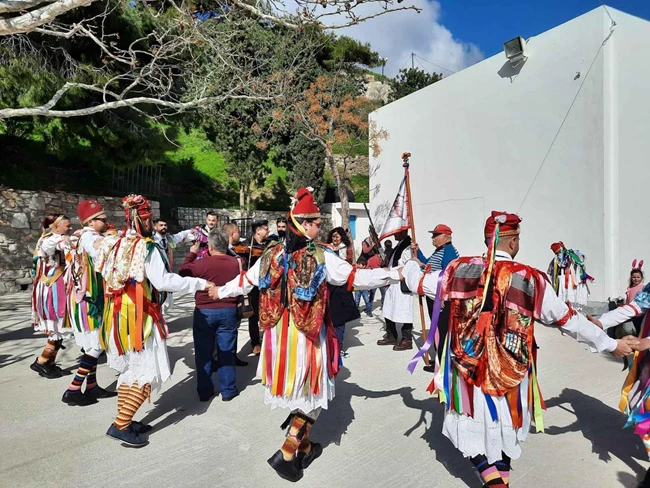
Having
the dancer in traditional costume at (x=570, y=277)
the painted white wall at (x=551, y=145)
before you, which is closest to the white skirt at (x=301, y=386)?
the dancer in traditional costume at (x=570, y=277)

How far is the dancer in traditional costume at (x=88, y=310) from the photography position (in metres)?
4.36

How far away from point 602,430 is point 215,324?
3.79 meters

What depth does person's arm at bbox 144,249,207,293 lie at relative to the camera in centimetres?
353

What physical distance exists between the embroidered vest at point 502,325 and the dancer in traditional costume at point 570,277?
21.4 ft

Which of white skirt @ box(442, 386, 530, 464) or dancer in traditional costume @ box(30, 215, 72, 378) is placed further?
dancer in traditional costume @ box(30, 215, 72, 378)

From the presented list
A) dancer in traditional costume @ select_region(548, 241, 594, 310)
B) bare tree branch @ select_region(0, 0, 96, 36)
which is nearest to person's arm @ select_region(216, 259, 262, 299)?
bare tree branch @ select_region(0, 0, 96, 36)

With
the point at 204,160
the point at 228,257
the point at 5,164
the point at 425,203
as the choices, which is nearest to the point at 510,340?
the point at 228,257

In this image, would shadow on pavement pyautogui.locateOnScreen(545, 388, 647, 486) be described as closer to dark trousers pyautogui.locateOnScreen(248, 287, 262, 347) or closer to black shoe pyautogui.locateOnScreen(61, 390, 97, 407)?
dark trousers pyautogui.locateOnScreen(248, 287, 262, 347)

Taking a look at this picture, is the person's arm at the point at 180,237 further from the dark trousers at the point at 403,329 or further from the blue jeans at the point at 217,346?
the dark trousers at the point at 403,329

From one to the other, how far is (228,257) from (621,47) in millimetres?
9287

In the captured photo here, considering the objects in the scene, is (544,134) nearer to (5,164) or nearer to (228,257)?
(228,257)

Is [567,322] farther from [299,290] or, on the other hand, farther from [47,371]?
Result: [47,371]

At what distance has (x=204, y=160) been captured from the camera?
24094 millimetres

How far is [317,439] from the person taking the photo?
372cm
